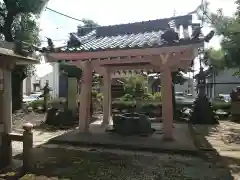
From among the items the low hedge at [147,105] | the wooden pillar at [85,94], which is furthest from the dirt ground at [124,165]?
the low hedge at [147,105]

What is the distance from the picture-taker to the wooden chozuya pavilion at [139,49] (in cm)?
765

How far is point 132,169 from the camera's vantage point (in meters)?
5.75

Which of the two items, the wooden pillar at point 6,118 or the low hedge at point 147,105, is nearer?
the wooden pillar at point 6,118

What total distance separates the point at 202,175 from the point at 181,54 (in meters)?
3.79

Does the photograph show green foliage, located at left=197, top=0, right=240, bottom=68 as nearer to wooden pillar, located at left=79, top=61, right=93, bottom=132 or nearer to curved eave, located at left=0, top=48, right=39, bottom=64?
wooden pillar, located at left=79, top=61, right=93, bottom=132

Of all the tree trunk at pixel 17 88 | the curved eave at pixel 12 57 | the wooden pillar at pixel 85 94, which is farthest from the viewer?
the tree trunk at pixel 17 88

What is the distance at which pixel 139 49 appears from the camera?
25.7ft

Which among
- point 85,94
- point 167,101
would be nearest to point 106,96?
point 85,94

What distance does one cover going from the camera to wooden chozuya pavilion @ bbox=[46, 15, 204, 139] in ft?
25.1

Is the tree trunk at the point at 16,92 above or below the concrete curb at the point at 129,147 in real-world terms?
above

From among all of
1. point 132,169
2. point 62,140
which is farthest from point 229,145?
point 62,140

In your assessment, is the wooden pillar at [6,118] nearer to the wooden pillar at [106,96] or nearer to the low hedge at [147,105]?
the wooden pillar at [106,96]

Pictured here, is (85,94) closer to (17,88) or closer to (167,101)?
(167,101)

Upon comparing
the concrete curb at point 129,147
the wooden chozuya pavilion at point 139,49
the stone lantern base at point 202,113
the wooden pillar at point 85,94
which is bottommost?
the concrete curb at point 129,147
